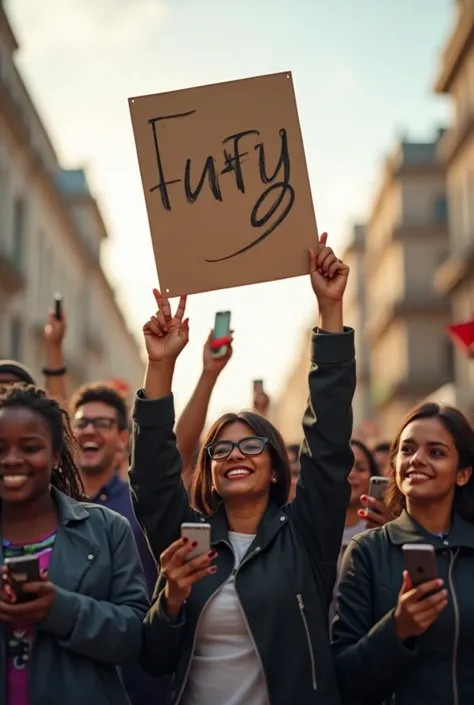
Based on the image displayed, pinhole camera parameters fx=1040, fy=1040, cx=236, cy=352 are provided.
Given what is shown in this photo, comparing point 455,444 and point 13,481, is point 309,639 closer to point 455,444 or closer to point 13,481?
point 455,444

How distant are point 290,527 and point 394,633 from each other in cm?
52

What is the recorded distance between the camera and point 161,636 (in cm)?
308

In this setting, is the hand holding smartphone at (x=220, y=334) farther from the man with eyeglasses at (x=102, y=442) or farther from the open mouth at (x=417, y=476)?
the open mouth at (x=417, y=476)

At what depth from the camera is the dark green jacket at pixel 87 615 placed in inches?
114

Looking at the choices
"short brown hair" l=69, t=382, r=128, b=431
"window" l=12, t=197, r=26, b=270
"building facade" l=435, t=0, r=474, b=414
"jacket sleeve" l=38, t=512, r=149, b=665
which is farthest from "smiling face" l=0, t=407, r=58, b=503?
"window" l=12, t=197, r=26, b=270

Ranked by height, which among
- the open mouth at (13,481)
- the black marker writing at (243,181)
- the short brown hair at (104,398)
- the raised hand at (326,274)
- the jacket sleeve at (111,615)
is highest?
the black marker writing at (243,181)

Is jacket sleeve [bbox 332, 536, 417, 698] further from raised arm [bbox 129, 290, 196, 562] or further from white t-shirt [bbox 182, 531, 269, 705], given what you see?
raised arm [bbox 129, 290, 196, 562]

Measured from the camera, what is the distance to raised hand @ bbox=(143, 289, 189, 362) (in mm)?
3473

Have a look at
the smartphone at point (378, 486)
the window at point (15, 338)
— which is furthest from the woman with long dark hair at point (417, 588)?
the window at point (15, 338)

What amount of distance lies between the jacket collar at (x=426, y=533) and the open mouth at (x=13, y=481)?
1.20 meters

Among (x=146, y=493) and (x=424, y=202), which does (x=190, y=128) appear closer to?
(x=146, y=493)

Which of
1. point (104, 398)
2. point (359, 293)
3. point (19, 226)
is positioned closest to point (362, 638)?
point (104, 398)

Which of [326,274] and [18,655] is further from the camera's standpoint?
[326,274]

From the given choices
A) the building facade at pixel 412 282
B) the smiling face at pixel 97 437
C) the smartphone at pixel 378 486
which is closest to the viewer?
the smartphone at pixel 378 486
